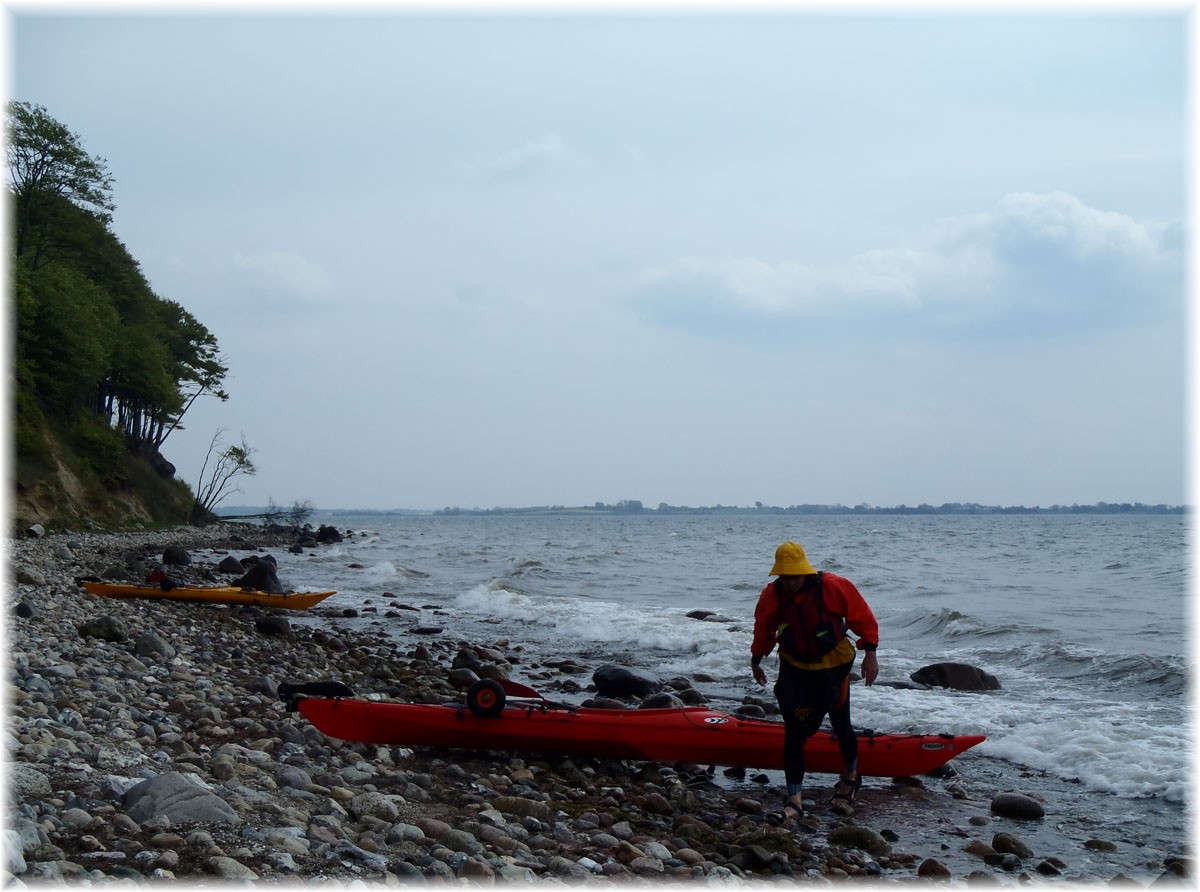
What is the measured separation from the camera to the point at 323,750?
258 inches

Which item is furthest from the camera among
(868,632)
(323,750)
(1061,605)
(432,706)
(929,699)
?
(1061,605)

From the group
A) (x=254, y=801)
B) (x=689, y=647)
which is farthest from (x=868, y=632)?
(x=689, y=647)

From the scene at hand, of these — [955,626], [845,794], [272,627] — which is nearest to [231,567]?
[272,627]

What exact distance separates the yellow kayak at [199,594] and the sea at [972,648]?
755 mm

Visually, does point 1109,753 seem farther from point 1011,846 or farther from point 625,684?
point 625,684

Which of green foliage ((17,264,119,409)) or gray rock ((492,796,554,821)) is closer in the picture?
gray rock ((492,796,554,821))

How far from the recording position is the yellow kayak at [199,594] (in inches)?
577

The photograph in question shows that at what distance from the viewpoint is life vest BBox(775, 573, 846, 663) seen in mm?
6082

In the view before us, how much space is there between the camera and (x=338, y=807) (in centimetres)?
509

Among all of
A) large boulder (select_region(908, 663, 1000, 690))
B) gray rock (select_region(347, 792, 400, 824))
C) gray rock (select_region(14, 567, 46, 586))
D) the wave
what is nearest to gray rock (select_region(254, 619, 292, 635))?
gray rock (select_region(14, 567, 46, 586))

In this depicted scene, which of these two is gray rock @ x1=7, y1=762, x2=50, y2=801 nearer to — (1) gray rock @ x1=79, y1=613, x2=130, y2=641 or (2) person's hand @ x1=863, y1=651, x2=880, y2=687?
(2) person's hand @ x1=863, y1=651, x2=880, y2=687

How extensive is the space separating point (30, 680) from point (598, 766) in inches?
173

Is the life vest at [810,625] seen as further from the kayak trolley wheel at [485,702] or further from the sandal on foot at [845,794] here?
the kayak trolley wheel at [485,702]

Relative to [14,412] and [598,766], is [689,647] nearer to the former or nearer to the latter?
[598,766]
